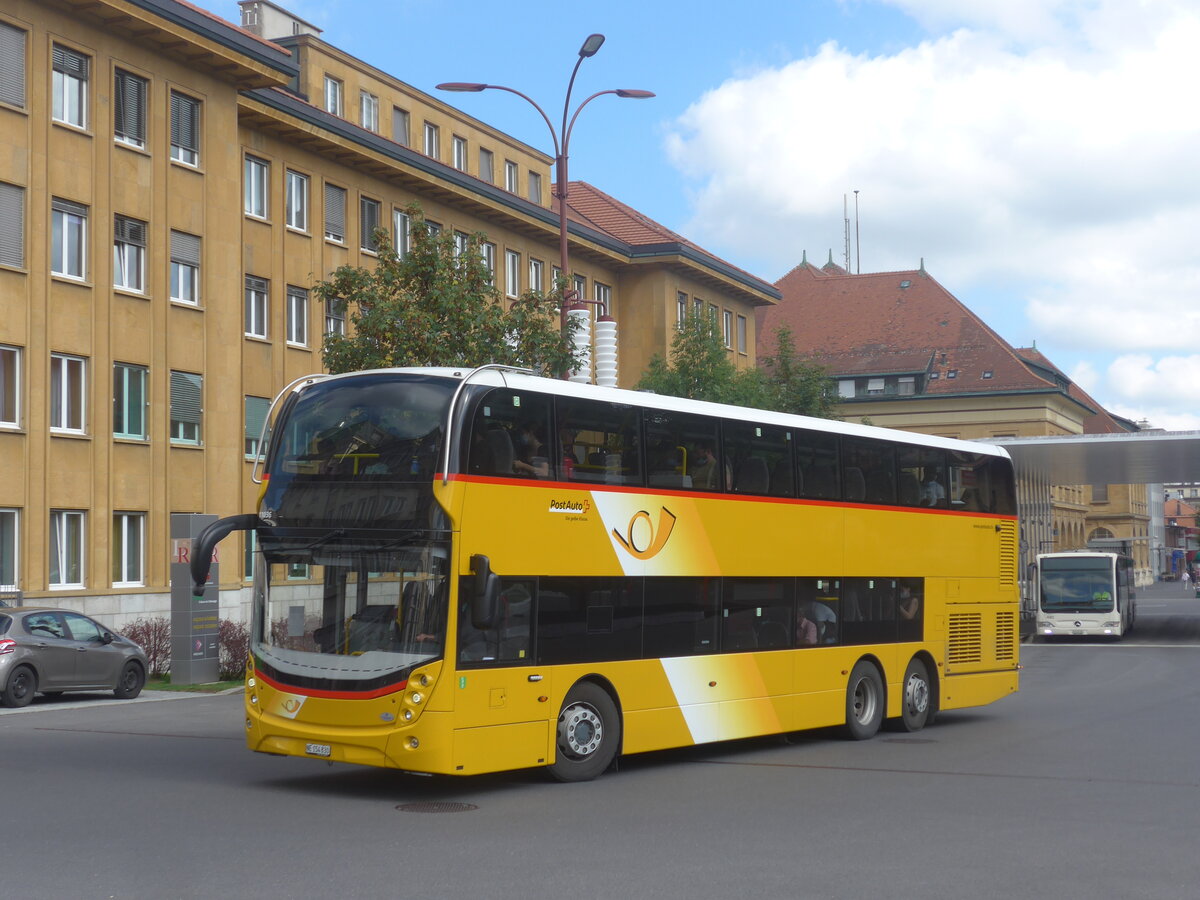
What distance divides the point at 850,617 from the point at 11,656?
11858 millimetres

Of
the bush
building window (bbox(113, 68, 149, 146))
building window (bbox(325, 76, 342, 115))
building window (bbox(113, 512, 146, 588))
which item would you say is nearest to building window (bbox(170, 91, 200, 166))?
building window (bbox(113, 68, 149, 146))

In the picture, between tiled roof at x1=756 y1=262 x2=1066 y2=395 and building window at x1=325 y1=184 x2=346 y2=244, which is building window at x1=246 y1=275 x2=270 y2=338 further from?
tiled roof at x1=756 y1=262 x2=1066 y2=395

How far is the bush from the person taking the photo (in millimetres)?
29375

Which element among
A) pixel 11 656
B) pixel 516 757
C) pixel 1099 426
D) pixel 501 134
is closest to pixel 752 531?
pixel 516 757

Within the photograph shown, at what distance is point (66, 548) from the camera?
3138 cm

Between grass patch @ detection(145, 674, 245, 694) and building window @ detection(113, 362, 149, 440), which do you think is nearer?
grass patch @ detection(145, 674, 245, 694)

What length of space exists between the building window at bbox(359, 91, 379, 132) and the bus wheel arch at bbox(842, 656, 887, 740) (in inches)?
1279

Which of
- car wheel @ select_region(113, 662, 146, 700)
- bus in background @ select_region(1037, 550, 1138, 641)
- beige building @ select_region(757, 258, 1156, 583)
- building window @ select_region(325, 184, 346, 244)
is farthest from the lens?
beige building @ select_region(757, 258, 1156, 583)

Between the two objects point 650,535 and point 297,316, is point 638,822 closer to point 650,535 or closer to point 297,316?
point 650,535

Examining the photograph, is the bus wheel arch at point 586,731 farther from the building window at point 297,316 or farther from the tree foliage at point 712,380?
the building window at point 297,316

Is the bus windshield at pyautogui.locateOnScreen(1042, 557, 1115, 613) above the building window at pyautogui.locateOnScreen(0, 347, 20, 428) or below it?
below

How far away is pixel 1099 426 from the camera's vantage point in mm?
122438

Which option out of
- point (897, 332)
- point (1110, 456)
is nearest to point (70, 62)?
point (1110, 456)

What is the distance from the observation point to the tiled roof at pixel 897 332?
9394 centimetres
